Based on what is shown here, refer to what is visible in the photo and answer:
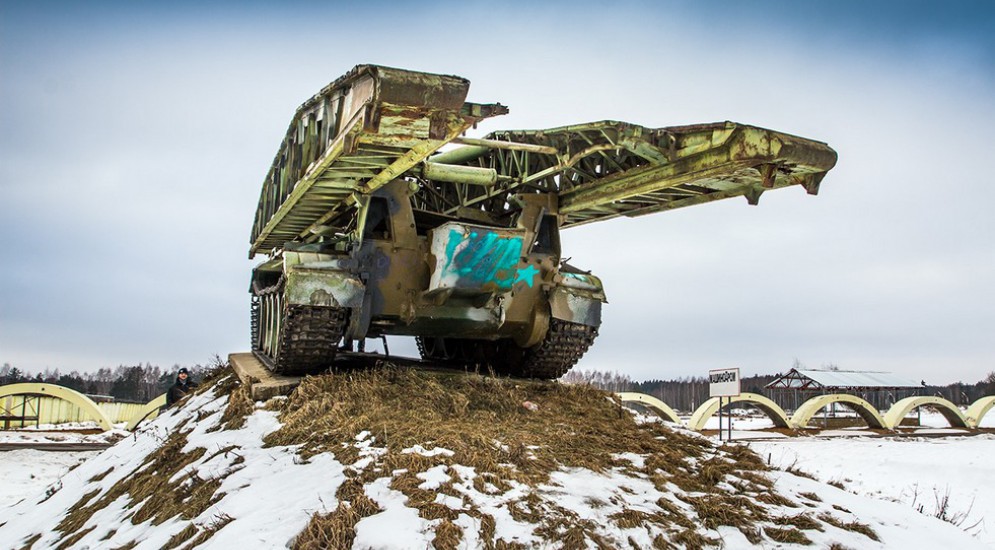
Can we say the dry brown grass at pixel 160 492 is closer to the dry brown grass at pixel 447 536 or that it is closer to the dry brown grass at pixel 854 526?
the dry brown grass at pixel 447 536

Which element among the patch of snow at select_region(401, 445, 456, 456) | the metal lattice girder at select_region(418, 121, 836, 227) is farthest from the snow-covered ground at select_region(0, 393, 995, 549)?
the metal lattice girder at select_region(418, 121, 836, 227)

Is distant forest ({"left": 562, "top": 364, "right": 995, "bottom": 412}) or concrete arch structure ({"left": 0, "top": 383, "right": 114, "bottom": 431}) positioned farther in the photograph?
distant forest ({"left": 562, "top": 364, "right": 995, "bottom": 412})

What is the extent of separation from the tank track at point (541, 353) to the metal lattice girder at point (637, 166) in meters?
1.47

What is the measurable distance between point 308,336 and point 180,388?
20.1 feet

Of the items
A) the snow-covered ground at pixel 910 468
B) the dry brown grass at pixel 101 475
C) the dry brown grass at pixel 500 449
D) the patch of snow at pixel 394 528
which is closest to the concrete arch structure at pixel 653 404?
the snow-covered ground at pixel 910 468

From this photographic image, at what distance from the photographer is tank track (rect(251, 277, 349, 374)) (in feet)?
26.7

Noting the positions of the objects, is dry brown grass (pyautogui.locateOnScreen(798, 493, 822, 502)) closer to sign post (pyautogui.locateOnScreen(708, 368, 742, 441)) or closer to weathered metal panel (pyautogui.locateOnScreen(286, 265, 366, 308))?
weathered metal panel (pyautogui.locateOnScreen(286, 265, 366, 308))

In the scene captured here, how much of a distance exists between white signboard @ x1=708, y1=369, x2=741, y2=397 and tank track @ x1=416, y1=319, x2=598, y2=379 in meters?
4.46

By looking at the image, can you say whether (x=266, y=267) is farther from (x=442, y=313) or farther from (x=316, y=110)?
(x=316, y=110)

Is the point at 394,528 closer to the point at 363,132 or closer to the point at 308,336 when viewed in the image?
the point at 363,132

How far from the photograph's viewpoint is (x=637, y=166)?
792 centimetres

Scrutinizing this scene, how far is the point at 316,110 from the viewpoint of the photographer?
705 centimetres

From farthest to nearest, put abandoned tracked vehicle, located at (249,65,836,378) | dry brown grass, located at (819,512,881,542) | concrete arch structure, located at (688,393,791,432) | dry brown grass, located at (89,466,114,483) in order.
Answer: concrete arch structure, located at (688,393,791,432) → dry brown grass, located at (89,466,114,483) → abandoned tracked vehicle, located at (249,65,836,378) → dry brown grass, located at (819,512,881,542)

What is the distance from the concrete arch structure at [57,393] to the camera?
18.3 m
